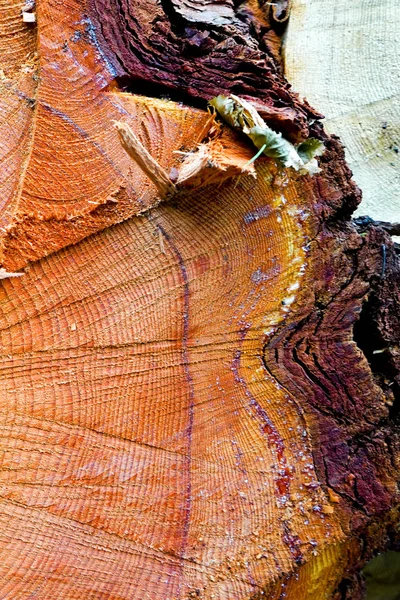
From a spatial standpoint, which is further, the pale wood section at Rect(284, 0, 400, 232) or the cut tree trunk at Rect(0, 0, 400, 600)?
the pale wood section at Rect(284, 0, 400, 232)

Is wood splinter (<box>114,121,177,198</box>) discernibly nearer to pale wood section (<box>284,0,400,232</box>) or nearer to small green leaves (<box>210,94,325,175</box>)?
small green leaves (<box>210,94,325,175</box>)

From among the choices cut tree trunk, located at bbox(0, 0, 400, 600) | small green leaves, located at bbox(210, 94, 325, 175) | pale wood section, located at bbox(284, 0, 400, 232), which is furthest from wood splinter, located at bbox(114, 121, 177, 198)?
pale wood section, located at bbox(284, 0, 400, 232)

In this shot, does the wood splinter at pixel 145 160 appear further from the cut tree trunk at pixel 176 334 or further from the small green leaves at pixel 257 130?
the small green leaves at pixel 257 130

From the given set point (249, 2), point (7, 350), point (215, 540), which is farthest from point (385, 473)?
point (249, 2)

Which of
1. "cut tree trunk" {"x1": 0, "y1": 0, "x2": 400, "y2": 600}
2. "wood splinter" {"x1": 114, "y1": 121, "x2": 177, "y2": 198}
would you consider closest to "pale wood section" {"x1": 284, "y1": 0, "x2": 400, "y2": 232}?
"cut tree trunk" {"x1": 0, "y1": 0, "x2": 400, "y2": 600}

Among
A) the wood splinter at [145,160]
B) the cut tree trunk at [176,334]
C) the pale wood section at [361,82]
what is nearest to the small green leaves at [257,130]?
the cut tree trunk at [176,334]

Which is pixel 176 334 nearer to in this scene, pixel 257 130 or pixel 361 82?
pixel 257 130
